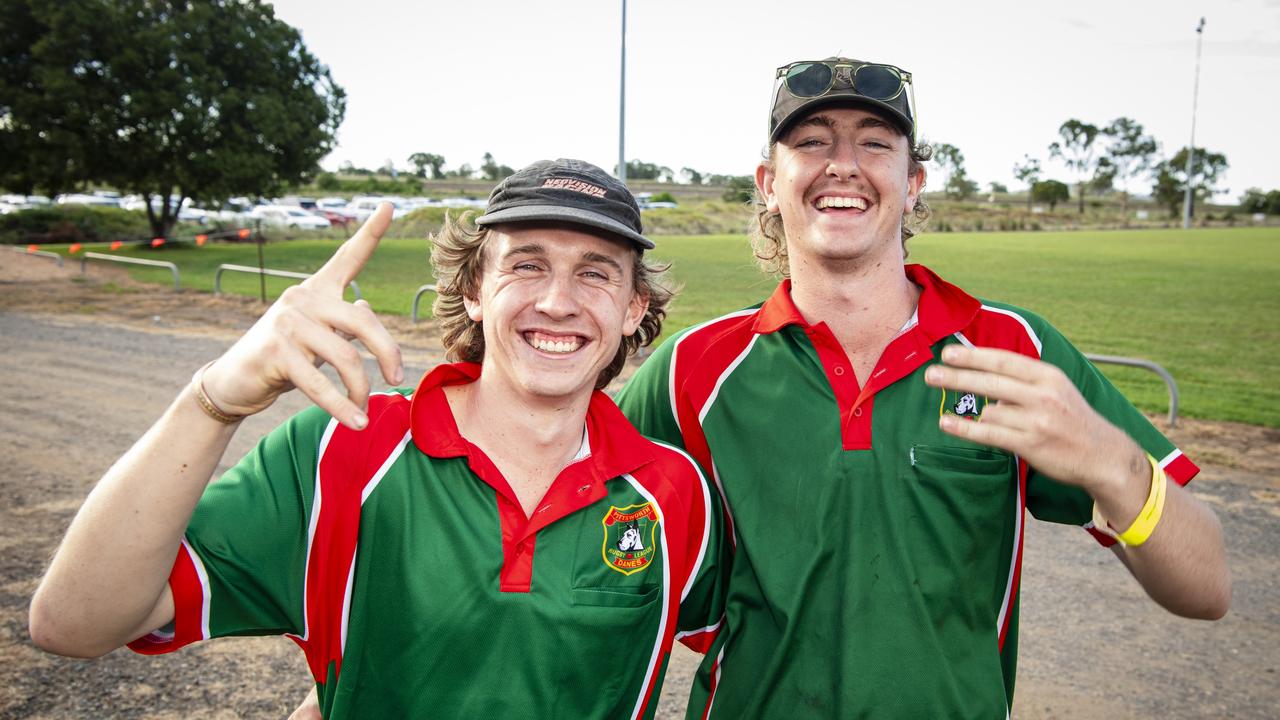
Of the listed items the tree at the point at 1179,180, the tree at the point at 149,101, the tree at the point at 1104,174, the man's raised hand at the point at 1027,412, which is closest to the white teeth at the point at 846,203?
the man's raised hand at the point at 1027,412

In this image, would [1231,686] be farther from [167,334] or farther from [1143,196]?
[1143,196]

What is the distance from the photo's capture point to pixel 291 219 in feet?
144

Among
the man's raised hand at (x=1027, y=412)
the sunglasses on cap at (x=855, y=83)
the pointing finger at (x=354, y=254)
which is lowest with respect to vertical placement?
the man's raised hand at (x=1027, y=412)

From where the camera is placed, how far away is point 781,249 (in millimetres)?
3578

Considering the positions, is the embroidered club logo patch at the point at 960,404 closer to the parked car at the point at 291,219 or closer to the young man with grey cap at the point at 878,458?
the young man with grey cap at the point at 878,458

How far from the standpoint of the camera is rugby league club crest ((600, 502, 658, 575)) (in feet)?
7.41

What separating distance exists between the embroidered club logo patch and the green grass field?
1.06 m

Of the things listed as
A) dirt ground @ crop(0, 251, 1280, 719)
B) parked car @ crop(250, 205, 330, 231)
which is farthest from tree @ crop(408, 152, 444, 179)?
dirt ground @ crop(0, 251, 1280, 719)

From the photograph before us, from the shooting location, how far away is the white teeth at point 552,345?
235 cm

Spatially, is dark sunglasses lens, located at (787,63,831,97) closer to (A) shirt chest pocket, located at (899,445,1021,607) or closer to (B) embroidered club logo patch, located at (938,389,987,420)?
(B) embroidered club logo patch, located at (938,389,987,420)

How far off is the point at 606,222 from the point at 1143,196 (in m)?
143

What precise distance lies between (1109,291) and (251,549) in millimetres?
25485

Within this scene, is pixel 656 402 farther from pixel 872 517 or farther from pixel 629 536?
pixel 872 517

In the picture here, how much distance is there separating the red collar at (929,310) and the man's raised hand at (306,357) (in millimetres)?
1225
